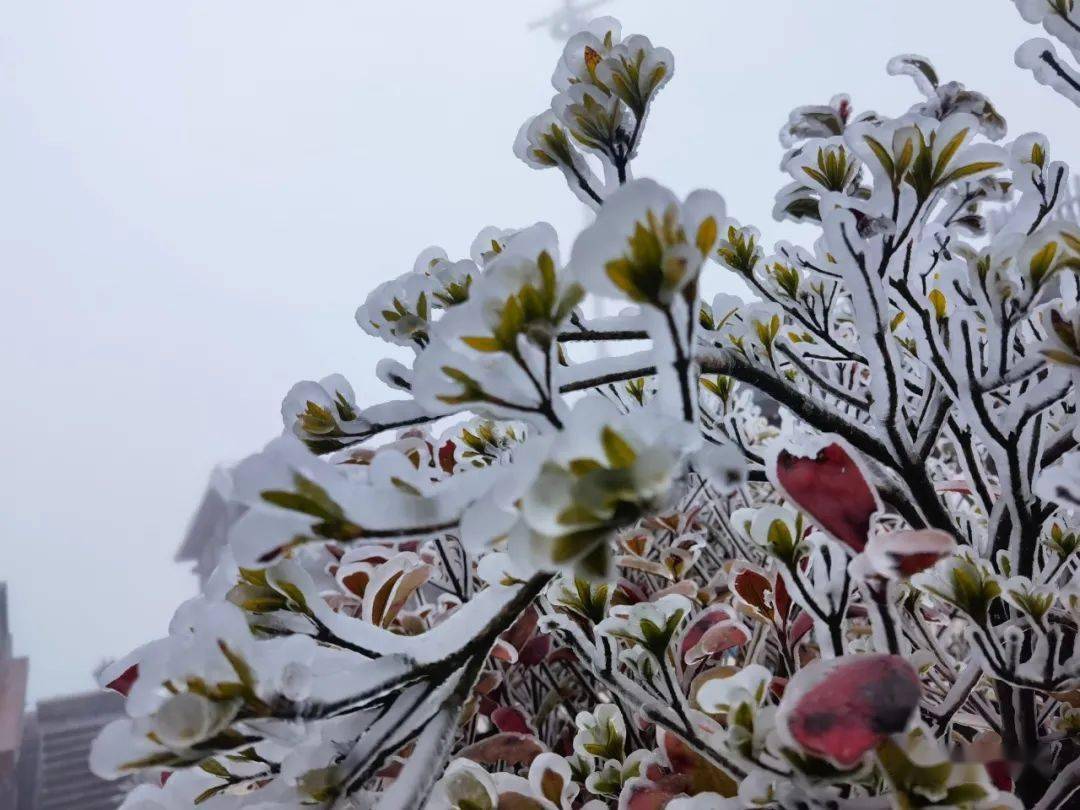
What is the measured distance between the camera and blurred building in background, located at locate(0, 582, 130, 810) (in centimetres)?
474

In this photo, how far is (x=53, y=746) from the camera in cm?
553

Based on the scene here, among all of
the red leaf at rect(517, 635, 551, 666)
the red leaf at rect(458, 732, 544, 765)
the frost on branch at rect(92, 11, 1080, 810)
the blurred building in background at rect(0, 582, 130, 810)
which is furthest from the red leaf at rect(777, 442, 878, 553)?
the blurred building in background at rect(0, 582, 130, 810)

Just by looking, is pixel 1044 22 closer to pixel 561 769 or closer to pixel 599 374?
pixel 599 374

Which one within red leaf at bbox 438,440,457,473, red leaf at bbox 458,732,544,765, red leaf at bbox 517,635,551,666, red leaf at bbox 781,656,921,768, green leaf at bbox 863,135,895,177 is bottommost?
red leaf at bbox 517,635,551,666

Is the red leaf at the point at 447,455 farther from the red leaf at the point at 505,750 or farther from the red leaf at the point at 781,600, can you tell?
the red leaf at the point at 781,600

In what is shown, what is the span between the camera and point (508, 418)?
0.34 metres

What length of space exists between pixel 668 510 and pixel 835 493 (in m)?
0.10

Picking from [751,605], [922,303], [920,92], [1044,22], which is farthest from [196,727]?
[920,92]

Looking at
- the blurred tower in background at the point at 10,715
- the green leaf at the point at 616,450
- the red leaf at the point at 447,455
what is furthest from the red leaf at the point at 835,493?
the blurred tower in background at the point at 10,715

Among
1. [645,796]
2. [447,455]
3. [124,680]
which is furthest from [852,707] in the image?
[447,455]

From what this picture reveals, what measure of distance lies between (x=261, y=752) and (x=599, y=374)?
0.89 ft

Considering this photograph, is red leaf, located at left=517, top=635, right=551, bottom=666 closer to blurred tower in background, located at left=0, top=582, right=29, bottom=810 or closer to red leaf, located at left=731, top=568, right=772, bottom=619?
red leaf, located at left=731, top=568, right=772, bottom=619

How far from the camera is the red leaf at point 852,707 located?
1.04ft

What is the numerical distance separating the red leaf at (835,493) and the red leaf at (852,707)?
63 millimetres
